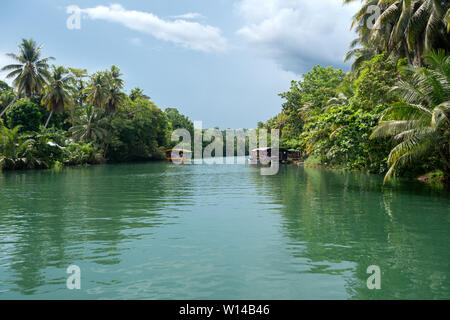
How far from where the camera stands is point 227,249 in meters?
7.45

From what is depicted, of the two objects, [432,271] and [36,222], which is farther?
[36,222]

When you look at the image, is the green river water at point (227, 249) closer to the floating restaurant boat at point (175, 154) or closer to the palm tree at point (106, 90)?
the palm tree at point (106, 90)

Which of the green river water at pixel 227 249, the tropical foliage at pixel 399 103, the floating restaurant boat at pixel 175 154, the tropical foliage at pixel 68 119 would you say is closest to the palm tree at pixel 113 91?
the tropical foliage at pixel 68 119

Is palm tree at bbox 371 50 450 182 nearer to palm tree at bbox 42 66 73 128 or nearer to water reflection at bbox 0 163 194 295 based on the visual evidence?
water reflection at bbox 0 163 194 295

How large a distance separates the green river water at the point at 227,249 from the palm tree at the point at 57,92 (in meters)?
37.0

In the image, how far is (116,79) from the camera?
2254 inches

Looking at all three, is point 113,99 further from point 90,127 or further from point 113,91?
point 90,127

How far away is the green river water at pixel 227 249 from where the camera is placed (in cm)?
534

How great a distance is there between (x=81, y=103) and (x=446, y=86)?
56.3 meters

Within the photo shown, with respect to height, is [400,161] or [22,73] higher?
[22,73]
